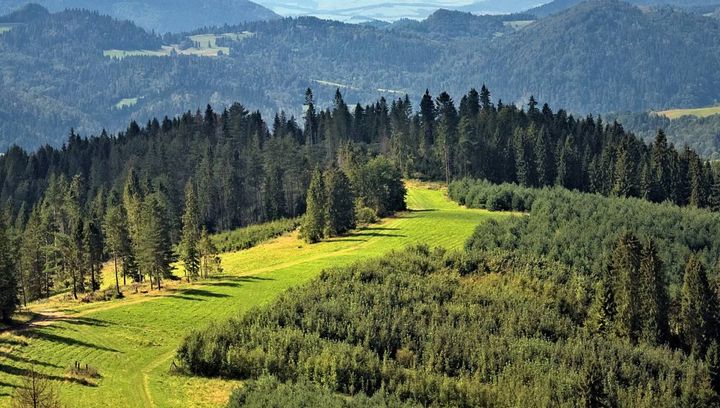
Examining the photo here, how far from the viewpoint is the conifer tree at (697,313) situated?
76.1 metres

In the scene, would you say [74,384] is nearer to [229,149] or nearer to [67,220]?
[67,220]

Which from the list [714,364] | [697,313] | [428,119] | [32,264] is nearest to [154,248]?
[32,264]

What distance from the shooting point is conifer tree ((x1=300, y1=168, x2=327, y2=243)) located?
389 ft

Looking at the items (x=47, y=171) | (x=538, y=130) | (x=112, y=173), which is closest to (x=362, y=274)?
(x=538, y=130)

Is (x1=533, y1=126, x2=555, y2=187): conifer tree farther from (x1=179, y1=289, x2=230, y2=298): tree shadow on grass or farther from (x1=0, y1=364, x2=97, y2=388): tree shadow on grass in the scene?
(x1=0, y1=364, x2=97, y2=388): tree shadow on grass

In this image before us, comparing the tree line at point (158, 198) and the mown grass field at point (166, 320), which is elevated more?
the tree line at point (158, 198)

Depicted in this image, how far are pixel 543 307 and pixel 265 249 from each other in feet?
168

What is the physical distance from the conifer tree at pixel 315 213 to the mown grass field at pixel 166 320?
2.77 meters

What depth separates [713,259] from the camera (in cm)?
10106

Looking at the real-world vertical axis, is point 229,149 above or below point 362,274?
above

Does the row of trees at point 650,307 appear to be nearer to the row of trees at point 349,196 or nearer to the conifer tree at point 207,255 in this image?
the conifer tree at point 207,255

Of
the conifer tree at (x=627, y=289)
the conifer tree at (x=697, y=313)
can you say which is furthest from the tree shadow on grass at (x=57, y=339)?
the conifer tree at (x=697, y=313)

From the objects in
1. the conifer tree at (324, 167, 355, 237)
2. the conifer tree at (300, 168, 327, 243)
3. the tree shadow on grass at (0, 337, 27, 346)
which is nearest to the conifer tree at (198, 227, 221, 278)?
the conifer tree at (300, 168, 327, 243)

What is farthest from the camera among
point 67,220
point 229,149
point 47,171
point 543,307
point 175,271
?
point 47,171
